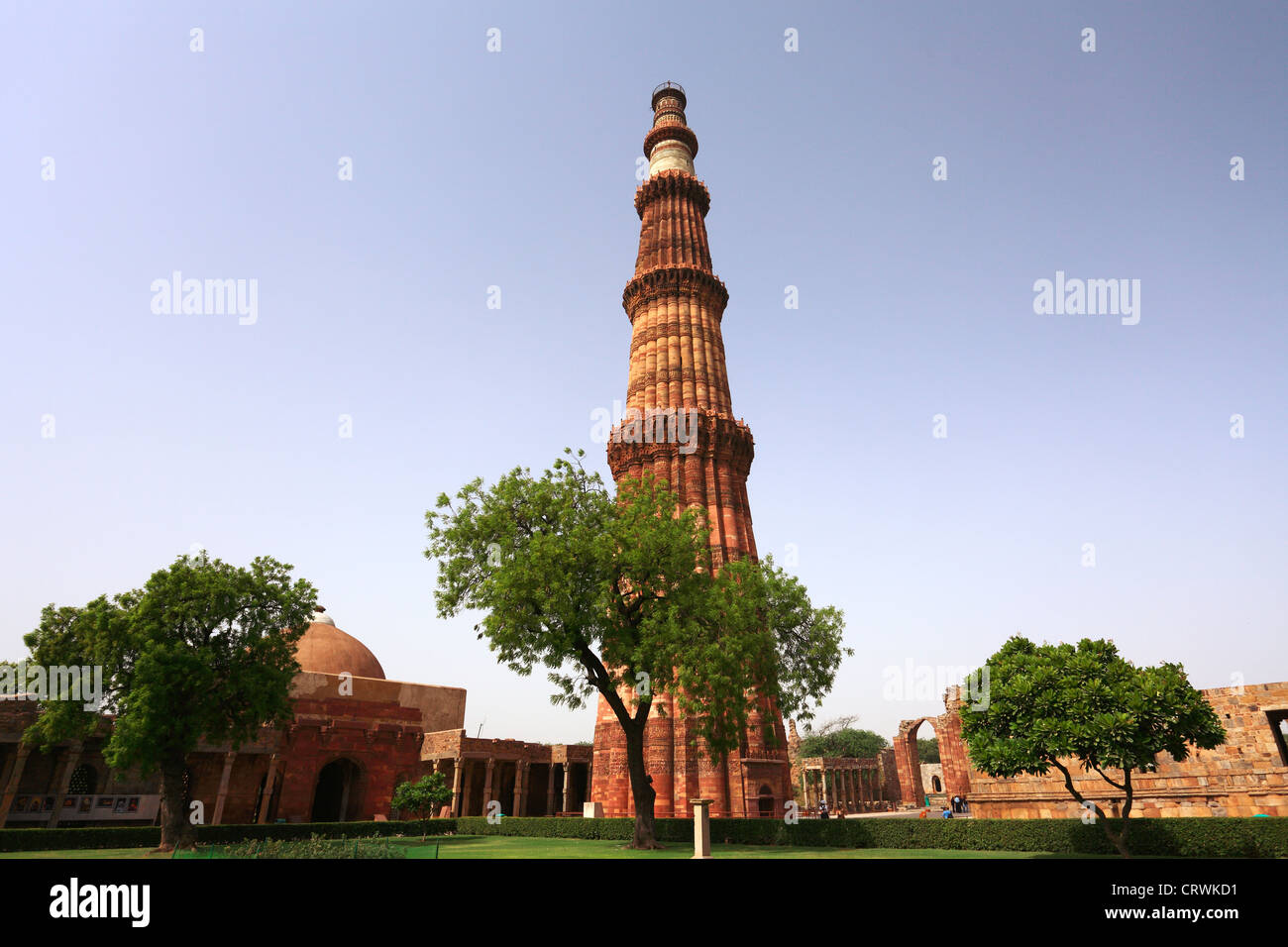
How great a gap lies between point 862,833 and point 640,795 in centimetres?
829

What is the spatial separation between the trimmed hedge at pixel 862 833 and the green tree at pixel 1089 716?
1302mm

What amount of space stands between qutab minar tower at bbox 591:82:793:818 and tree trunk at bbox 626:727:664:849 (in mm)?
7532

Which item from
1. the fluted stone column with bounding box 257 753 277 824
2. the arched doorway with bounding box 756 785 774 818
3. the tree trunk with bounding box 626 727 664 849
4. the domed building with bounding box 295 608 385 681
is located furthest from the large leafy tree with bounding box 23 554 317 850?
the arched doorway with bounding box 756 785 774 818

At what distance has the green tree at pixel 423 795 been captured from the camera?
124ft

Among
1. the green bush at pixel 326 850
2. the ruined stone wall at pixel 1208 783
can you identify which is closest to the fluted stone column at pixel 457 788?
the green bush at pixel 326 850

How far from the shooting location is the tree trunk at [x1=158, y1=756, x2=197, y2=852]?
25.5 metres

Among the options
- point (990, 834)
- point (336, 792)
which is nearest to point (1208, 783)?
point (990, 834)

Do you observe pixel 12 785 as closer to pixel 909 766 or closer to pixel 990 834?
pixel 990 834

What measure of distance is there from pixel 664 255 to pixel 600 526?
88.9 ft

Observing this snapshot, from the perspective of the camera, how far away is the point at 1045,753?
20.2 meters

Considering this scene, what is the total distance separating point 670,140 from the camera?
52.8m
